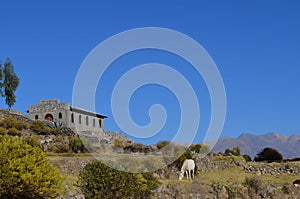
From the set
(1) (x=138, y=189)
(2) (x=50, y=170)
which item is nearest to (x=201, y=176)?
(1) (x=138, y=189)

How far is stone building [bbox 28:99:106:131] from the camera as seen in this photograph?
57.8m

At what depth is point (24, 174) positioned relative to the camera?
63.8 ft

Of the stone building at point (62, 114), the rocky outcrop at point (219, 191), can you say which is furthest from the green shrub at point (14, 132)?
the rocky outcrop at point (219, 191)

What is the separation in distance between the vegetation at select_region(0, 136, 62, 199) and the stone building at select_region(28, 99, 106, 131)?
3496cm

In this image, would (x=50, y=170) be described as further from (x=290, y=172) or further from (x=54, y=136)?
(x=290, y=172)

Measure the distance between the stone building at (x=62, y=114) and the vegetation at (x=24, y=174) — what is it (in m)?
35.0

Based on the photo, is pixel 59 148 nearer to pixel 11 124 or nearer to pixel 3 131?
pixel 3 131

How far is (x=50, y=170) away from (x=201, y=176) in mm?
19741

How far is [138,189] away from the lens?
24.1 metres

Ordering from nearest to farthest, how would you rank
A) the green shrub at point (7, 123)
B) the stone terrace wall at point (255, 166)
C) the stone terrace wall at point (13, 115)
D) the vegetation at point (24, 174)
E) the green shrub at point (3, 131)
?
the vegetation at point (24, 174) < the green shrub at point (3, 131) < the green shrub at point (7, 123) < the stone terrace wall at point (255, 166) < the stone terrace wall at point (13, 115)

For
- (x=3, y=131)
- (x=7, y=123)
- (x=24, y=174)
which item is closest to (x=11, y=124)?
(x=7, y=123)

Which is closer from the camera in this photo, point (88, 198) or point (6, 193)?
point (6, 193)

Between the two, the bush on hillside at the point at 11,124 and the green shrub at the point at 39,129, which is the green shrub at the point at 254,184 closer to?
the green shrub at the point at 39,129

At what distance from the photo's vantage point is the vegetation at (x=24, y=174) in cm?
1948
